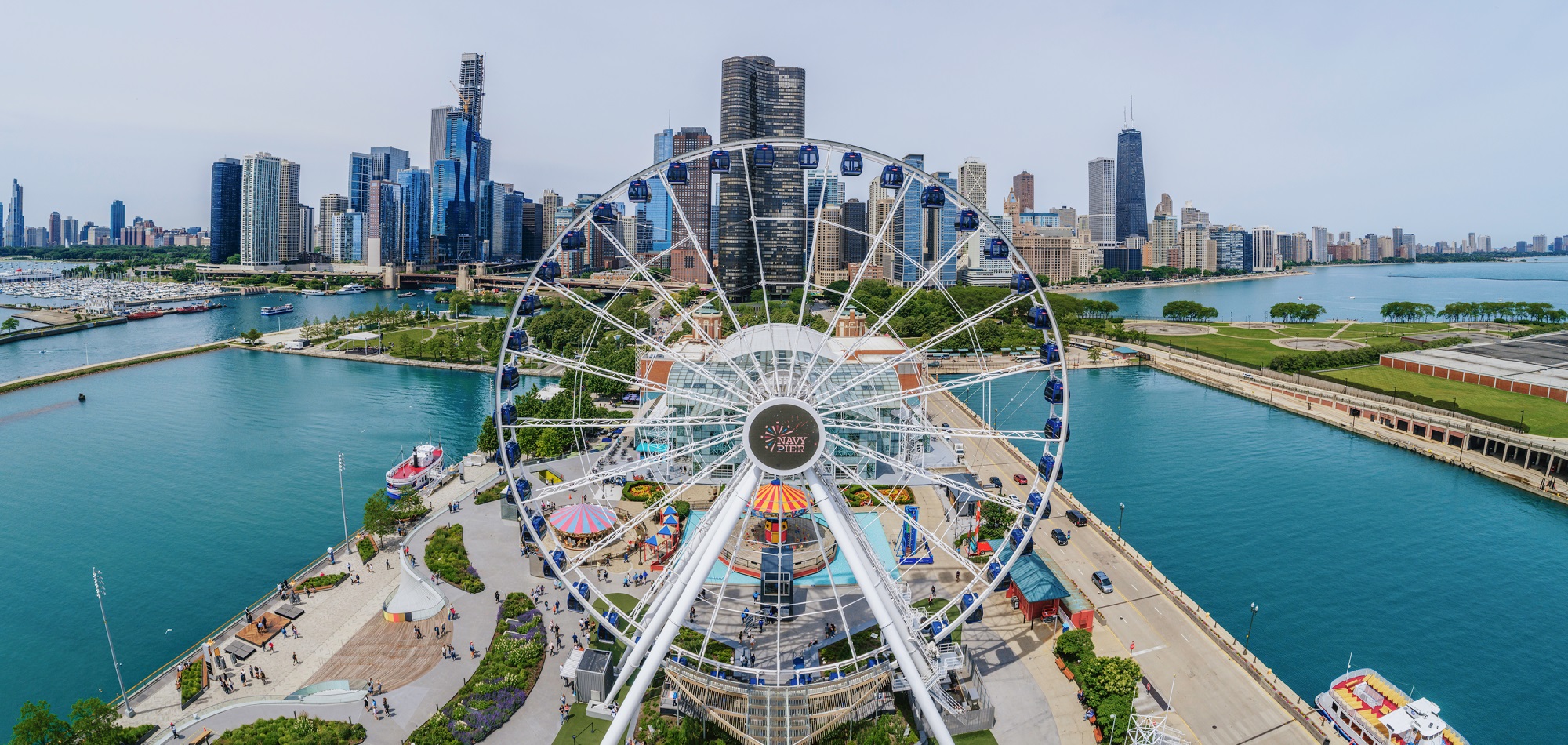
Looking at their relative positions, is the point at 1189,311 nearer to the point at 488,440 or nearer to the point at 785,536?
the point at 785,536

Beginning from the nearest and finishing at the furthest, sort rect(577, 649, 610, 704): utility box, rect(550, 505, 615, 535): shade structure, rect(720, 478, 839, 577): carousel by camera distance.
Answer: rect(577, 649, 610, 704): utility box < rect(720, 478, 839, 577): carousel < rect(550, 505, 615, 535): shade structure

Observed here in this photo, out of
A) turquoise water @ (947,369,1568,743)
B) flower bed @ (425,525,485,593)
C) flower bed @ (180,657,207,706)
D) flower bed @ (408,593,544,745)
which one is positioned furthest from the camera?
flower bed @ (425,525,485,593)

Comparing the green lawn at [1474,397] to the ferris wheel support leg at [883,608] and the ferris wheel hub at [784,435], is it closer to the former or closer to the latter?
the ferris wheel support leg at [883,608]

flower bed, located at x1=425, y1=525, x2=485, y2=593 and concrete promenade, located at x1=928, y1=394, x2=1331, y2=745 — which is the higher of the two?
flower bed, located at x1=425, y1=525, x2=485, y2=593

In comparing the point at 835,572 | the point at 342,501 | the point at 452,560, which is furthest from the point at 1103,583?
the point at 342,501

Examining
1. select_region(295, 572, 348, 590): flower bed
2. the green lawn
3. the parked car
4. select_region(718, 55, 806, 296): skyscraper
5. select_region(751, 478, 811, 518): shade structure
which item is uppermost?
select_region(718, 55, 806, 296): skyscraper

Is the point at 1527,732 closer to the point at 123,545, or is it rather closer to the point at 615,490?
the point at 615,490

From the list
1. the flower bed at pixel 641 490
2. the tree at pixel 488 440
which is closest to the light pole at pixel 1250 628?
the flower bed at pixel 641 490

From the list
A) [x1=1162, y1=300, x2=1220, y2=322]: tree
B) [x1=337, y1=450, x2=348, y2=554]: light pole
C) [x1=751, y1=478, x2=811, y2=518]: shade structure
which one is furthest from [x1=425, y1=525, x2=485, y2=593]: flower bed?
[x1=1162, y1=300, x2=1220, y2=322]: tree

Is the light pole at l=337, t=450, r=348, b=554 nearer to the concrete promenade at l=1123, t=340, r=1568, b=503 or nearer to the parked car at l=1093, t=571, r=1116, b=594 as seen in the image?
the parked car at l=1093, t=571, r=1116, b=594
